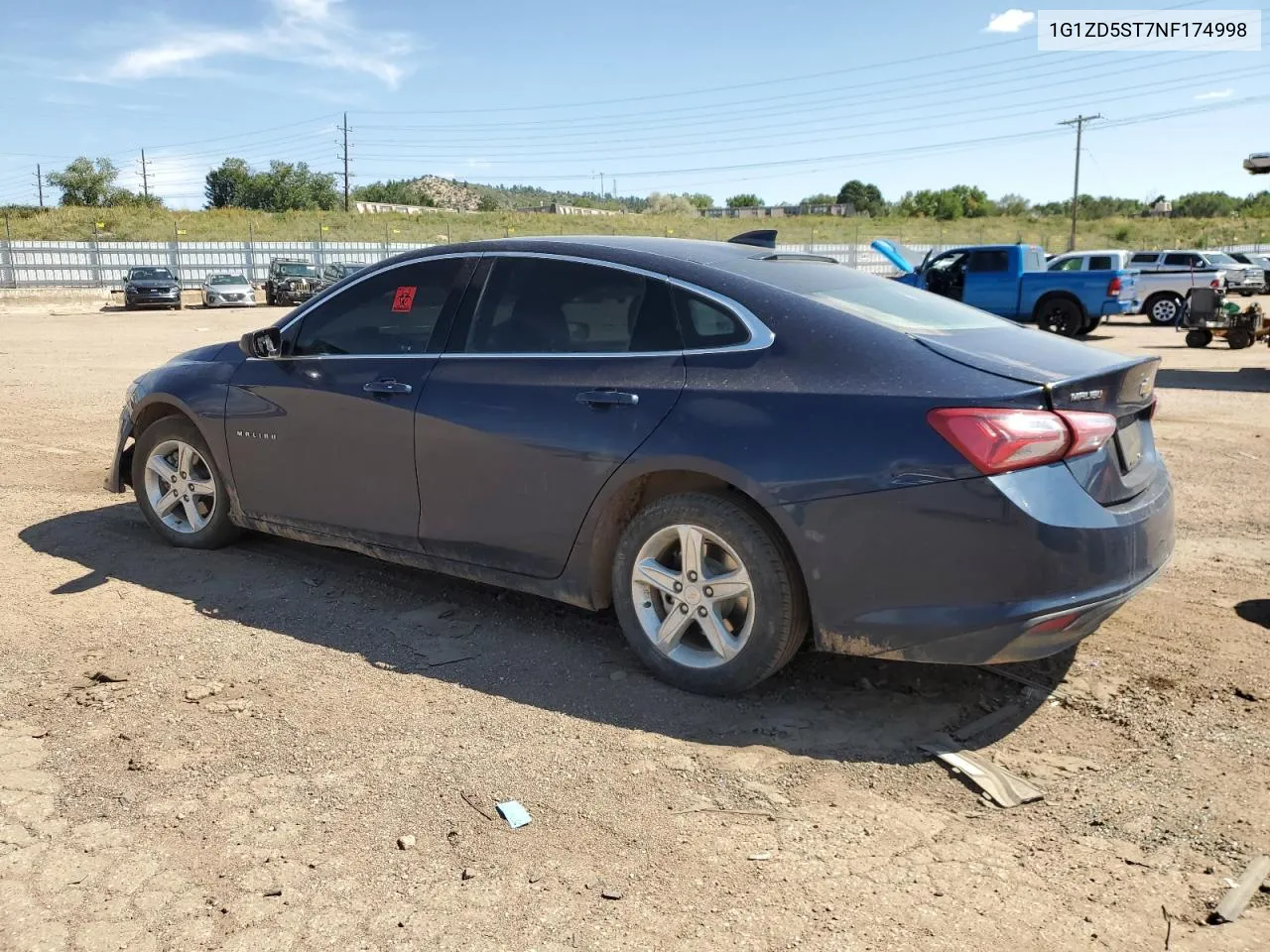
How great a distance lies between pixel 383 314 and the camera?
4.72m

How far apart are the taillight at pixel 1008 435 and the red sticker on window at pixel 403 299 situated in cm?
247

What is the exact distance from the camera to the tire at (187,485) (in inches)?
211

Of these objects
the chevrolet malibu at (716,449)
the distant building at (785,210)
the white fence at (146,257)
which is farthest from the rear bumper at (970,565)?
the distant building at (785,210)

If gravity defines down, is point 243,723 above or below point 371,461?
below

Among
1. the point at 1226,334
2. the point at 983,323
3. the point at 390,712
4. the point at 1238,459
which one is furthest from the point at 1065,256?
the point at 390,712

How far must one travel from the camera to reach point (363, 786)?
316cm

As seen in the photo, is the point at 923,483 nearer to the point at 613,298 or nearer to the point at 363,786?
the point at 613,298

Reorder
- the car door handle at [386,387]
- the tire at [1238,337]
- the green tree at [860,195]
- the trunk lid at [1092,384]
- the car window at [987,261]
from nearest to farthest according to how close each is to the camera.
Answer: the trunk lid at [1092,384] → the car door handle at [386,387] → the tire at [1238,337] → the car window at [987,261] → the green tree at [860,195]

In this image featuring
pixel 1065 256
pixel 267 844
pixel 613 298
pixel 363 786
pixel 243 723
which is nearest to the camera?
pixel 267 844

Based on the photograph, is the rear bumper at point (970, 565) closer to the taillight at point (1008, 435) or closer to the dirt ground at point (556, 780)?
the taillight at point (1008, 435)

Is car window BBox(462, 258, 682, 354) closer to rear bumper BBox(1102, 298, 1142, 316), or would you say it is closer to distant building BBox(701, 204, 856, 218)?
rear bumper BBox(1102, 298, 1142, 316)

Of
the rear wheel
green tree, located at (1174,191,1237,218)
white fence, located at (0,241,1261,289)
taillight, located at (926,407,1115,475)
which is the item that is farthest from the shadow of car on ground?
green tree, located at (1174,191,1237,218)

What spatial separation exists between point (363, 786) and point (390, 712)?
0.52 m

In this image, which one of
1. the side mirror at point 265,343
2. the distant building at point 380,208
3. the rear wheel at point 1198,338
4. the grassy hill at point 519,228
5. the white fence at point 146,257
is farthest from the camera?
the distant building at point 380,208
